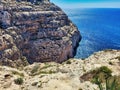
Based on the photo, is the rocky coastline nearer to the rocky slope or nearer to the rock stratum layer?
the rock stratum layer

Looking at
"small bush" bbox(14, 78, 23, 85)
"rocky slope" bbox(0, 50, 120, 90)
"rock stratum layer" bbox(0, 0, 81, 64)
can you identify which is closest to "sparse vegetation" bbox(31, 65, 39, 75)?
"rocky slope" bbox(0, 50, 120, 90)

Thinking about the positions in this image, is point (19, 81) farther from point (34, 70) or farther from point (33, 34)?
point (33, 34)

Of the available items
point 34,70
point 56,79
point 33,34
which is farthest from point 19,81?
point 33,34

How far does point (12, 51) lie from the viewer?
106438 millimetres

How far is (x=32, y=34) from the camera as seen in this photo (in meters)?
130

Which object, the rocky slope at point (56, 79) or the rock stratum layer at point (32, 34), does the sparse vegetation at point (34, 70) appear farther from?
the rock stratum layer at point (32, 34)

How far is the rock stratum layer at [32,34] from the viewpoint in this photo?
363 feet

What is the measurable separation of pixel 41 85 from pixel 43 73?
526cm

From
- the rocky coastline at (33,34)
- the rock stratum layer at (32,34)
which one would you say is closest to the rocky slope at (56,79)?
the rocky coastline at (33,34)

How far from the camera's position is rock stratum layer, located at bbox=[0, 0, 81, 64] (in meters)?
111

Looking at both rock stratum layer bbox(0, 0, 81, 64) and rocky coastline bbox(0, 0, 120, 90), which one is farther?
rock stratum layer bbox(0, 0, 81, 64)

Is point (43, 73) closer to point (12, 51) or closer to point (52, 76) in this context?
point (52, 76)

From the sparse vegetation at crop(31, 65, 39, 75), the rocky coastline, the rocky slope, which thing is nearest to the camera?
the rocky slope

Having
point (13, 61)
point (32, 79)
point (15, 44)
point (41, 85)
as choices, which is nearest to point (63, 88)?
point (41, 85)
